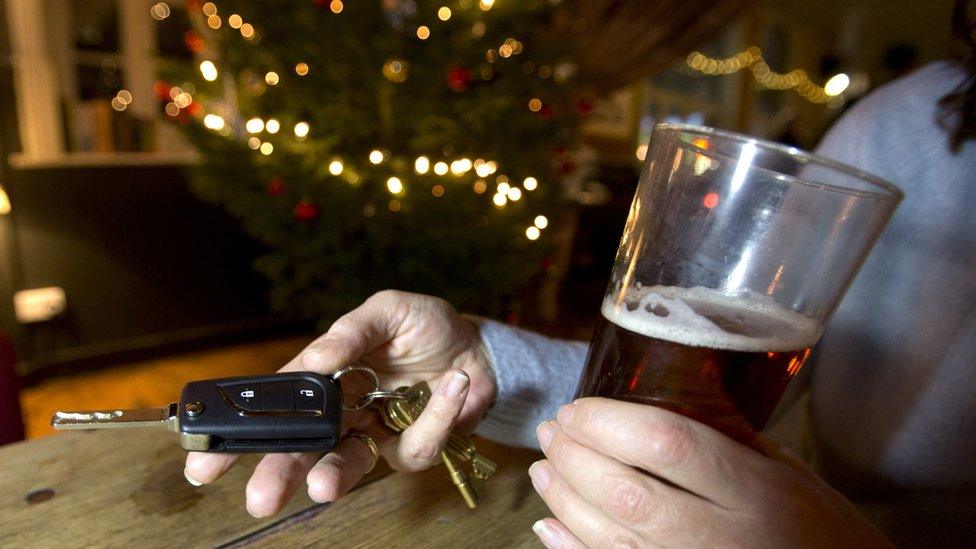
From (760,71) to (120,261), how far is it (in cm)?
597

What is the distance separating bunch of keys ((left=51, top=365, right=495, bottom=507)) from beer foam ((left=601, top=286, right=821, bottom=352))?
0.73ft

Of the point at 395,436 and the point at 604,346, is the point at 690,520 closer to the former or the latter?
the point at 604,346

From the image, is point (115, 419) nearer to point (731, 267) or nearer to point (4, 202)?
point (731, 267)

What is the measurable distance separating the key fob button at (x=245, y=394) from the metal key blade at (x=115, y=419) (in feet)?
0.11

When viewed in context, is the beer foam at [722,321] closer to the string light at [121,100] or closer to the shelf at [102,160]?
the shelf at [102,160]

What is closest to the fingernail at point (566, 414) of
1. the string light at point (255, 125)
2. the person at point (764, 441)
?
the person at point (764, 441)

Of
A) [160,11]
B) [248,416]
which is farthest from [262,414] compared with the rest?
[160,11]

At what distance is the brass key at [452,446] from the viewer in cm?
46

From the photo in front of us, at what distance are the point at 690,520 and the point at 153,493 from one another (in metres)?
0.46

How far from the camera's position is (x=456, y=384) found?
417 millimetres

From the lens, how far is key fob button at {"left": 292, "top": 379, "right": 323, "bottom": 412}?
389 millimetres

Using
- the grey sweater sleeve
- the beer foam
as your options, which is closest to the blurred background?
the grey sweater sleeve

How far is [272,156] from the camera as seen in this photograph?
1.80 meters

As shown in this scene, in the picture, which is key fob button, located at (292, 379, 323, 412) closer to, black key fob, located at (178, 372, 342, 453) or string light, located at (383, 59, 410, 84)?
black key fob, located at (178, 372, 342, 453)
